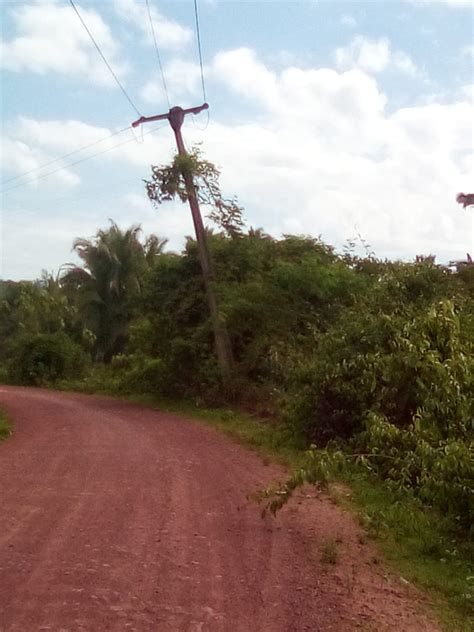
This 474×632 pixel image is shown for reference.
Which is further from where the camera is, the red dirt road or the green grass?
the green grass

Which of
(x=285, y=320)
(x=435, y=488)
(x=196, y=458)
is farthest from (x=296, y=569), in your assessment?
(x=285, y=320)

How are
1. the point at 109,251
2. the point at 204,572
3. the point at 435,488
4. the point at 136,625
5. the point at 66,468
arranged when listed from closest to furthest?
1. the point at 136,625
2. the point at 204,572
3. the point at 435,488
4. the point at 66,468
5. the point at 109,251

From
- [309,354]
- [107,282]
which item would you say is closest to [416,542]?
[309,354]

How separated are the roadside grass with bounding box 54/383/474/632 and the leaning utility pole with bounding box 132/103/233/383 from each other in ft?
25.6

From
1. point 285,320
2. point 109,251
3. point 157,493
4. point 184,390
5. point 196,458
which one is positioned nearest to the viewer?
point 157,493

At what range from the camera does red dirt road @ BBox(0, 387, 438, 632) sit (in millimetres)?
5430

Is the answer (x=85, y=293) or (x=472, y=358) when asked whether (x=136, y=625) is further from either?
(x=85, y=293)

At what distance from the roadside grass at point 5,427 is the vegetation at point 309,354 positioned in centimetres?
441

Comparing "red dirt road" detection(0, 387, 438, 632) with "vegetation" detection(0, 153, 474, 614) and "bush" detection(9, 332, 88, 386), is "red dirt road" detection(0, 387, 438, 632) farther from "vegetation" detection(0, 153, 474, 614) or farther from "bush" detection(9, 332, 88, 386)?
"bush" detection(9, 332, 88, 386)

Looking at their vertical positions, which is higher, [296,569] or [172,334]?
[172,334]

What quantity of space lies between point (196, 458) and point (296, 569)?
575 centimetres

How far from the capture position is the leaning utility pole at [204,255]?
67.3 feet

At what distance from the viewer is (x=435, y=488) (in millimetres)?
7652

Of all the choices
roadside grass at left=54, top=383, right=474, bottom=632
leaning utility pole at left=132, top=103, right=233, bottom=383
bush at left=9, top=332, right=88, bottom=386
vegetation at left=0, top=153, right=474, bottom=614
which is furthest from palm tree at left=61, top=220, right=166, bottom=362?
roadside grass at left=54, top=383, right=474, bottom=632
